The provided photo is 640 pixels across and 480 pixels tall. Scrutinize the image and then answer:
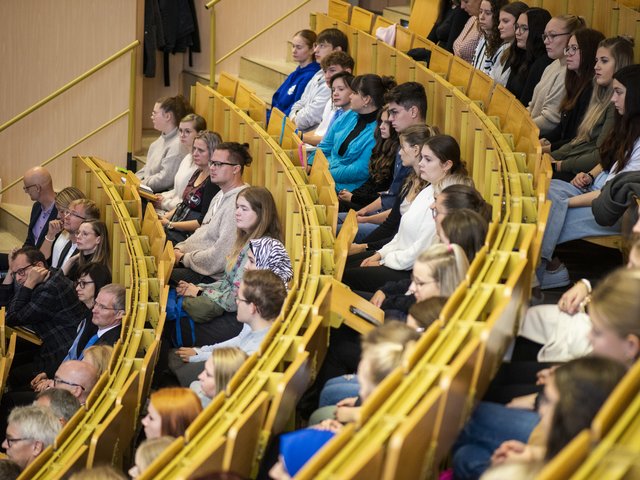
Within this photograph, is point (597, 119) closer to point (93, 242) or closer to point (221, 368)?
point (221, 368)

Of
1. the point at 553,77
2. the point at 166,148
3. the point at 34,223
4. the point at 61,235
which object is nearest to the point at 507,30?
the point at 553,77

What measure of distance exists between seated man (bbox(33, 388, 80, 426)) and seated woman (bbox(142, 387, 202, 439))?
0.38 m

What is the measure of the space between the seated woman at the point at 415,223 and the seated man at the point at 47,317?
70 cm

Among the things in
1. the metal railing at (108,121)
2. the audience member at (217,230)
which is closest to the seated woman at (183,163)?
the audience member at (217,230)

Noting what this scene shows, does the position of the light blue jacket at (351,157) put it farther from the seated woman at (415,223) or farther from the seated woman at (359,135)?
the seated woman at (415,223)

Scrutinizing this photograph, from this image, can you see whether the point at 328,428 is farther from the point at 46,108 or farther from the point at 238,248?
the point at 46,108

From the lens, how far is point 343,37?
Answer: 2.75 meters

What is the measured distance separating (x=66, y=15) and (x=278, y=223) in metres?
1.53

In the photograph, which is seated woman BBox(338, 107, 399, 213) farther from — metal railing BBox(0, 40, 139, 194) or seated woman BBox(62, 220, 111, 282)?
metal railing BBox(0, 40, 139, 194)

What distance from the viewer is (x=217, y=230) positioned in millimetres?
2143

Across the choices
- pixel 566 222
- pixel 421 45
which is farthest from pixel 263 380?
pixel 421 45

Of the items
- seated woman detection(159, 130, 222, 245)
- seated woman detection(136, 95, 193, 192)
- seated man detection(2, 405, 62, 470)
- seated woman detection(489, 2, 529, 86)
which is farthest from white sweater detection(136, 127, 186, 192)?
seated man detection(2, 405, 62, 470)

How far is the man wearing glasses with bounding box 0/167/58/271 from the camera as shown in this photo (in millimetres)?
2660

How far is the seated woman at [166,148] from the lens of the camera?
106 inches
